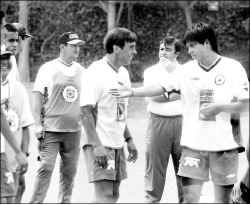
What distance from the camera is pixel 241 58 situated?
2506 cm

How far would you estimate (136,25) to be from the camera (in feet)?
85.3

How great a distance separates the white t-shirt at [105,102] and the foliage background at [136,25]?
18629 millimetres

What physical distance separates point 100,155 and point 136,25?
65.5 feet

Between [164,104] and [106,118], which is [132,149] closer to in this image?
[106,118]

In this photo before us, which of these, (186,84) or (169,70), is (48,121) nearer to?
(169,70)

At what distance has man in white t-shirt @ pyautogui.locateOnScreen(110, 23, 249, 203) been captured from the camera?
20.0 ft

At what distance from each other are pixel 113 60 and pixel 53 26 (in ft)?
66.1

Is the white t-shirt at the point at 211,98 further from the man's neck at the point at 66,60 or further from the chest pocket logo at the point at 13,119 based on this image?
the man's neck at the point at 66,60

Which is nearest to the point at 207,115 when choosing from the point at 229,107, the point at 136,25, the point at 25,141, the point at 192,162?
the point at 229,107

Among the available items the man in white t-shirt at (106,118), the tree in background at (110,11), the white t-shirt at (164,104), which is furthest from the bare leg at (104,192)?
the tree in background at (110,11)

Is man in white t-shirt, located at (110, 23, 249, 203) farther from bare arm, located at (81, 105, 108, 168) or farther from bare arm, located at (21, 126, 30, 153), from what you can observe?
bare arm, located at (21, 126, 30, 153)

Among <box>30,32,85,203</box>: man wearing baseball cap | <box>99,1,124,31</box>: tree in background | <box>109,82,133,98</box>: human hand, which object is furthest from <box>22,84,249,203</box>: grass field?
<box>99,1,124,31</box>: tree in background

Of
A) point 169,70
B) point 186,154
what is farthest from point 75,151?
point 186,154

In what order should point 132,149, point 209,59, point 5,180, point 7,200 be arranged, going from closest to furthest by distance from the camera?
point 5,180 → point 7,200 → point 209,59 → point 132,149
